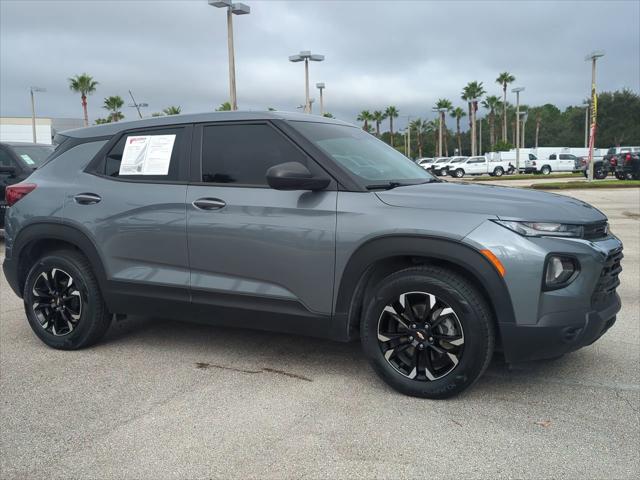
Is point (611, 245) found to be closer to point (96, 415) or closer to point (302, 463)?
point (302, 463)

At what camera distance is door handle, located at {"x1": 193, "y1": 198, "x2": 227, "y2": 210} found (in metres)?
3.90

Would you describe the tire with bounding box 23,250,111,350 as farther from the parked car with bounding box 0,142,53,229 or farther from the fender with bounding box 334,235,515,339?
the parked car with bounding box 0,142,53,229

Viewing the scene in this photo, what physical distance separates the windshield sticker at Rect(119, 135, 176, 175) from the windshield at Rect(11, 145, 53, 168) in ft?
21.9

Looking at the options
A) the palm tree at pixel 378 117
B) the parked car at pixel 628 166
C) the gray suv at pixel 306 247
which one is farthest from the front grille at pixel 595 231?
the palm tree at pixel 378 117

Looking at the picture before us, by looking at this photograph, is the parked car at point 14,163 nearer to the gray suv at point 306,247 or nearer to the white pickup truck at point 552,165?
the gray suv at point 306,247

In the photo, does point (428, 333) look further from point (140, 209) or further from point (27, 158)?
point (27, 158)

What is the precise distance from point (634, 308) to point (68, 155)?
510 cm

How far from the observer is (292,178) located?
11.4 ft

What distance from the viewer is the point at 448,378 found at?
338cm

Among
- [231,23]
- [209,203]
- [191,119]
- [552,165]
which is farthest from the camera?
[552,165]

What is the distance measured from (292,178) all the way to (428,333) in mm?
1183

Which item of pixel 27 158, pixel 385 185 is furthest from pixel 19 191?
pixel 27 158

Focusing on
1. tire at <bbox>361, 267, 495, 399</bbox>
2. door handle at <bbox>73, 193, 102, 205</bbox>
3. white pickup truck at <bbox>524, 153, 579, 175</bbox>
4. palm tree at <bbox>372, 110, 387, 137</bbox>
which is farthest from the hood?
palm tree at <bbox>372, 110, 387, 137</bbox>

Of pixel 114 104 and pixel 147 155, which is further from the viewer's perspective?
pixel 114 104
